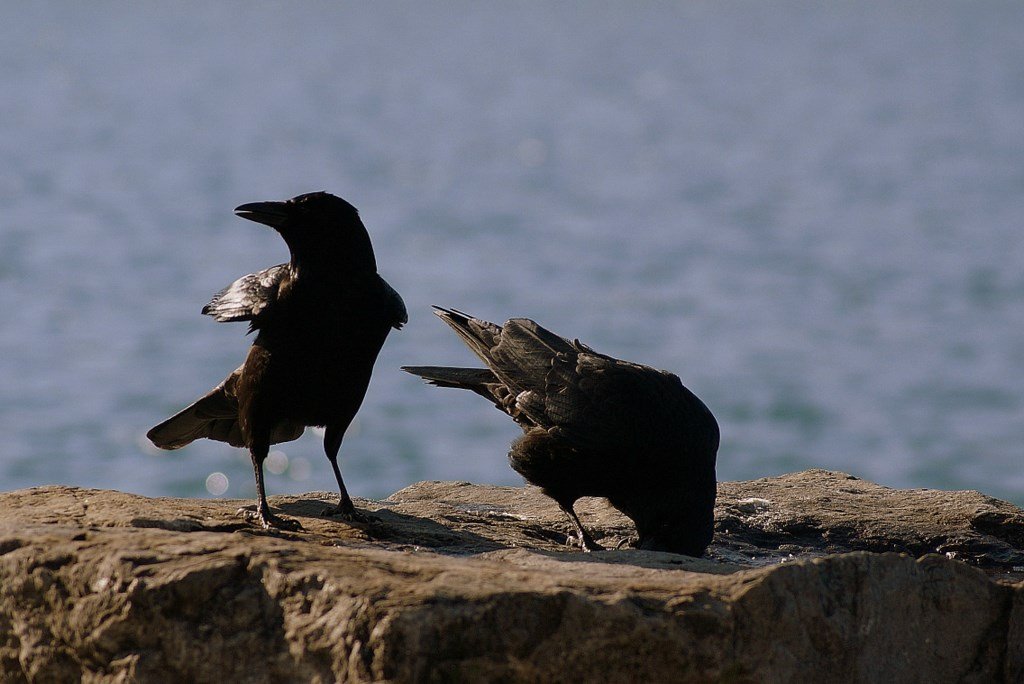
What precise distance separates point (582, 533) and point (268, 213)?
2.12 m

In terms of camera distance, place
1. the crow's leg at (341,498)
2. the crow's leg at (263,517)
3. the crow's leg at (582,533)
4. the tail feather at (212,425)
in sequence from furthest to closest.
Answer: the tail feather at (212,425)
the crow's leg at (582,533)
the crow's leg at (341,498)
the crow's leg at (263,517)

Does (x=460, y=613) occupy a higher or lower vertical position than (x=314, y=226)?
lower

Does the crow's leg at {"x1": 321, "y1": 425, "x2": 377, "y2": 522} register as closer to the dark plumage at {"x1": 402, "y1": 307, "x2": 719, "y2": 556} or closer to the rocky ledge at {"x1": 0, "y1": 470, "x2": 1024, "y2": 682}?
the rocky ledge at {"x1": 0, "y1": 470, "x2": 1024, "y2": 682}

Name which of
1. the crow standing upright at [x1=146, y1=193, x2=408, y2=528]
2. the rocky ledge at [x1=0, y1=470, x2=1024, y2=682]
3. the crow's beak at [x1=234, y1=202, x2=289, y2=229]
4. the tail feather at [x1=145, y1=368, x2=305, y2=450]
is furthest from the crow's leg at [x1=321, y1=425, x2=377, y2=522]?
the crow's beak at [x1=234, y1=202, x2=289, y2=229]

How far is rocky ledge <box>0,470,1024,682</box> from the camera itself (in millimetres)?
3936

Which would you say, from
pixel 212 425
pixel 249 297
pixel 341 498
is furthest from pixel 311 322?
pixel 212 425

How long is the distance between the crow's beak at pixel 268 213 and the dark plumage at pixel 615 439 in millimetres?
1485

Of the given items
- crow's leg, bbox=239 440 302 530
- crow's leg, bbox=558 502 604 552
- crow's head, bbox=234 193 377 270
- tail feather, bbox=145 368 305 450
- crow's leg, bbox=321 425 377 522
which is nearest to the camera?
crow's leg, bbox=239 440 302 530

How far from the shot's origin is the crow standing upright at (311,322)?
5.96 metres

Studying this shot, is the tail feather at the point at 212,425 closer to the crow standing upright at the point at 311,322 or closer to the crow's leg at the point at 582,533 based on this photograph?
the crow standing upright at the point at 311,322

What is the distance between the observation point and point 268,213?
20.0 ft

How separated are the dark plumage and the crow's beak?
1.49 metres

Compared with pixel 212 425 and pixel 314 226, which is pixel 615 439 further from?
pixel 212 425

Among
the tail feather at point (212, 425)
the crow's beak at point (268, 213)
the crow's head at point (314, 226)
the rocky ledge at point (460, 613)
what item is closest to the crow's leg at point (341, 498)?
the tail feather at point (212, 425)
